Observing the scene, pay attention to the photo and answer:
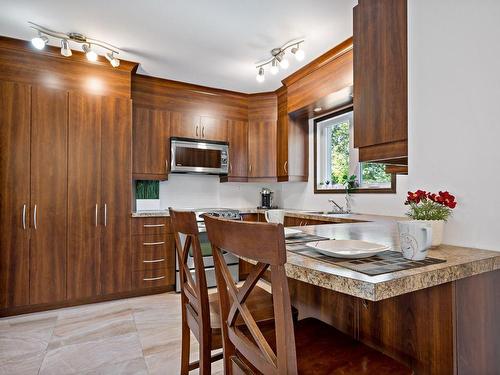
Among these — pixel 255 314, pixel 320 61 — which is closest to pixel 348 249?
pixel 255 314

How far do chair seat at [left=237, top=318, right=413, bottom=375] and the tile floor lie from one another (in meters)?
1.09

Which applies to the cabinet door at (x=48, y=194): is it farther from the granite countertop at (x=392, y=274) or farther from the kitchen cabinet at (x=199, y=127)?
the granite countertop at (x=392, y=274)

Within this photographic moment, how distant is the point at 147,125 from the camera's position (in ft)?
11.2

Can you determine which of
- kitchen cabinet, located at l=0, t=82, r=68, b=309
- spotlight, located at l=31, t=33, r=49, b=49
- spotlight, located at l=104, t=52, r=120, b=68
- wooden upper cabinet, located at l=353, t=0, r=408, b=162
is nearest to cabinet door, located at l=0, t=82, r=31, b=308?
kitchen cabinet, located at l=0, t=82, r=68, b=309

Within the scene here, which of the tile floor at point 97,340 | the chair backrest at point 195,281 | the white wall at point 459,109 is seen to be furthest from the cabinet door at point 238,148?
the white wall at point 459,109

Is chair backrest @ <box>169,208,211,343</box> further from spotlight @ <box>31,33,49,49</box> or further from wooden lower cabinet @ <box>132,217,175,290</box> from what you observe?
spotlight @ <box>31,33,49,49</box>

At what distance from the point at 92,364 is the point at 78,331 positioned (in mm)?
573

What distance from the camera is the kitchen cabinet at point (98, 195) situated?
2799 millimetres

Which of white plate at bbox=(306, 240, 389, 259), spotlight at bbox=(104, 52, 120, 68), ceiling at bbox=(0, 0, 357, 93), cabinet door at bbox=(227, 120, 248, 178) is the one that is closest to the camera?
white plate at bbox=(306, 240, 389, 259)

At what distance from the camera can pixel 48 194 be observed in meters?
2.70

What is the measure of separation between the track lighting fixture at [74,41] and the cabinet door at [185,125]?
95 cm

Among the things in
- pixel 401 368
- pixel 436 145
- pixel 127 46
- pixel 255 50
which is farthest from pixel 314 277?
pixel 127 46

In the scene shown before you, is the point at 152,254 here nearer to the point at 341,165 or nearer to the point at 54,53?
the point at 54,53

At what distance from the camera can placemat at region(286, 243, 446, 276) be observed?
76 centimetres
